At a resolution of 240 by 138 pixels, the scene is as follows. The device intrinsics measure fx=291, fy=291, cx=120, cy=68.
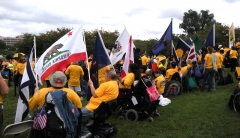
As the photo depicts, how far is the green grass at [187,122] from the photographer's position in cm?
667

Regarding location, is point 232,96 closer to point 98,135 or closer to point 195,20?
point 98,135

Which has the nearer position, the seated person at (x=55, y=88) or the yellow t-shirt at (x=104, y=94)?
the seated person at (x=55, y=88)

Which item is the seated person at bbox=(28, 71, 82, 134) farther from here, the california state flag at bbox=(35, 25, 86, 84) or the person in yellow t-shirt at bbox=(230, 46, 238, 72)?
the person in yellow t-shirt at bbox=(230, 46, 238, 72)

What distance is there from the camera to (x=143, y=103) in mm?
7922

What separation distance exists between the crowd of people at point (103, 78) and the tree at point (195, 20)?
49802 mm

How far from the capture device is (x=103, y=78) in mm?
9492

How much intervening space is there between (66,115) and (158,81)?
5789 mm

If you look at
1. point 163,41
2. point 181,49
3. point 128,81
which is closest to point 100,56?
Answer: point 128,81

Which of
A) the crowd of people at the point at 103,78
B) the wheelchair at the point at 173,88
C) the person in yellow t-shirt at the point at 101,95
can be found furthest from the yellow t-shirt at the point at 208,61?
the person in yellow t-shirt at the point at 101,95

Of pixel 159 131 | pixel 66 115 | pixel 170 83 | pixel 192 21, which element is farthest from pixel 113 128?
pixel 192 21

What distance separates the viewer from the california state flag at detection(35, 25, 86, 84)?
541 cm

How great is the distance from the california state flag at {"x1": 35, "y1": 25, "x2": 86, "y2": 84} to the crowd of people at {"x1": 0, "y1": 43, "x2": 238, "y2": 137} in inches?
9.7

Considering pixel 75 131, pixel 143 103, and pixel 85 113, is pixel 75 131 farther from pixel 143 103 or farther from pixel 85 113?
pixel 143 103

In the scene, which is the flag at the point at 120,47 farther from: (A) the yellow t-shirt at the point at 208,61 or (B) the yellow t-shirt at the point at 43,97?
(A) the yellow t-shirt at the point at 208,61
